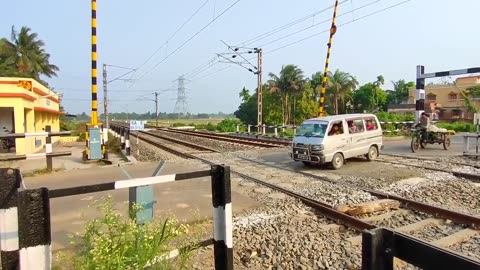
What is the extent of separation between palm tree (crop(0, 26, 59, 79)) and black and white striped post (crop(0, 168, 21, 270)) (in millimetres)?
50744

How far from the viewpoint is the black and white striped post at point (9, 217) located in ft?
8.14

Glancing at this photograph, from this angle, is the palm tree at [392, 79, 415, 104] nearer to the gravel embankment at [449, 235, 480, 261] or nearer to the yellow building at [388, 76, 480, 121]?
the yellow building at [388, 76, 480, 121]

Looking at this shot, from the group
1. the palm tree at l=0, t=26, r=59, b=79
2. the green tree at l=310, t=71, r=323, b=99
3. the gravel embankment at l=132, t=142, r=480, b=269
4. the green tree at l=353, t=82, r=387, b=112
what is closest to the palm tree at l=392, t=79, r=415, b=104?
the green tree at l=353, t=82, r=387, b=112

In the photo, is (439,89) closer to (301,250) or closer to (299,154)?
(299,154)

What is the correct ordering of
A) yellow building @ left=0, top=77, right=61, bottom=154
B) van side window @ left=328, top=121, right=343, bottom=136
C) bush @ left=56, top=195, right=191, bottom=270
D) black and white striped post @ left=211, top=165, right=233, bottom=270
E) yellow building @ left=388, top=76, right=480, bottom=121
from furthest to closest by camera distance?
yellow building @ left=388, top=76, right=480, bottom=121
yellow building @ left=0, top=77, right=61, bottom=154
van side window @ left=328, top=121, right=343, bottom=136
black and white striped post @ left=211, top=165, right=233, bottom=270
bush @ left=56, top=195, right=191, bottom=270

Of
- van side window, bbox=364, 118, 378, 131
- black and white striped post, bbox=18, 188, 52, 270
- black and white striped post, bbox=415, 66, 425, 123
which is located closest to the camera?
black and white striped post, bbox=18, 188, 52, 270

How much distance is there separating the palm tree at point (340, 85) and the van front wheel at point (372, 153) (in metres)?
49.8

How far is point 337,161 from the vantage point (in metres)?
12.1

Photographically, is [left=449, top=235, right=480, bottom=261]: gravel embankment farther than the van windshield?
No

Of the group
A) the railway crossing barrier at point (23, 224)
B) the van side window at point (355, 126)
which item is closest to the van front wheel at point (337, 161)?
the van side window at point (355, 126)

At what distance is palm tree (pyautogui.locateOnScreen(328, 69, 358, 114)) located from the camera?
2447 inches

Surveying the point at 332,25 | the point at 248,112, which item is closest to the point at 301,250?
the point at 332,25

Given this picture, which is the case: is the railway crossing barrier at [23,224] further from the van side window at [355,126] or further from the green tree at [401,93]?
the green tree at [401,93]

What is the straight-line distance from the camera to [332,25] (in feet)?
63.7
